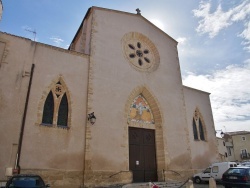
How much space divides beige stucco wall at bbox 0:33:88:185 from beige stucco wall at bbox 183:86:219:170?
26.0ft

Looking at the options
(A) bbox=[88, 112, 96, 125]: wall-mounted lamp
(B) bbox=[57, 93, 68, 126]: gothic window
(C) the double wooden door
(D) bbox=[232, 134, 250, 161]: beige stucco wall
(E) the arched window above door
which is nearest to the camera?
(E) the arched window above door

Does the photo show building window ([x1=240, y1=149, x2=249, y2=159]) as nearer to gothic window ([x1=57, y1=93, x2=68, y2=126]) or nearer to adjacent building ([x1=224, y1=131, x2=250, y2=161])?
adjacent building ([x1=224, y1=131, x2=250, y2=161])

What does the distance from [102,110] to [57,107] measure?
2196mm

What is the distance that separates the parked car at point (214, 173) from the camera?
43.6 ft

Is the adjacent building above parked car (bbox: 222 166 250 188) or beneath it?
above

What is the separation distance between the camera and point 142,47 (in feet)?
48.6

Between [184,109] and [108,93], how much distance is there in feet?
19.6

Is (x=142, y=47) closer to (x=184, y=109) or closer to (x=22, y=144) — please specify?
(x=184, y=109)

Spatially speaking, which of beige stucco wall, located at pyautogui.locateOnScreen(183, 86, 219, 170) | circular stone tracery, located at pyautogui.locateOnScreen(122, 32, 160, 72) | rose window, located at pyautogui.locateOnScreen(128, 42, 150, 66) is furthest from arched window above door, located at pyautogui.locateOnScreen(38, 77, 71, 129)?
beige stucco wall, located at pyautogui.locateOnScreen(183, 86, 219, 170)

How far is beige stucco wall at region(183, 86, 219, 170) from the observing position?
47.9ft

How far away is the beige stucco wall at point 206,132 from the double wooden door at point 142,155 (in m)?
3.18

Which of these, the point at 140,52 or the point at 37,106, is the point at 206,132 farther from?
the point at 37,106

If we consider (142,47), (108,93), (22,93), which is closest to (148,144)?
(108,93)

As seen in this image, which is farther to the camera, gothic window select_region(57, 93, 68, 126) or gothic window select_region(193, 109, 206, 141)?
gothic window select_region(193, 109, 206, 141)
